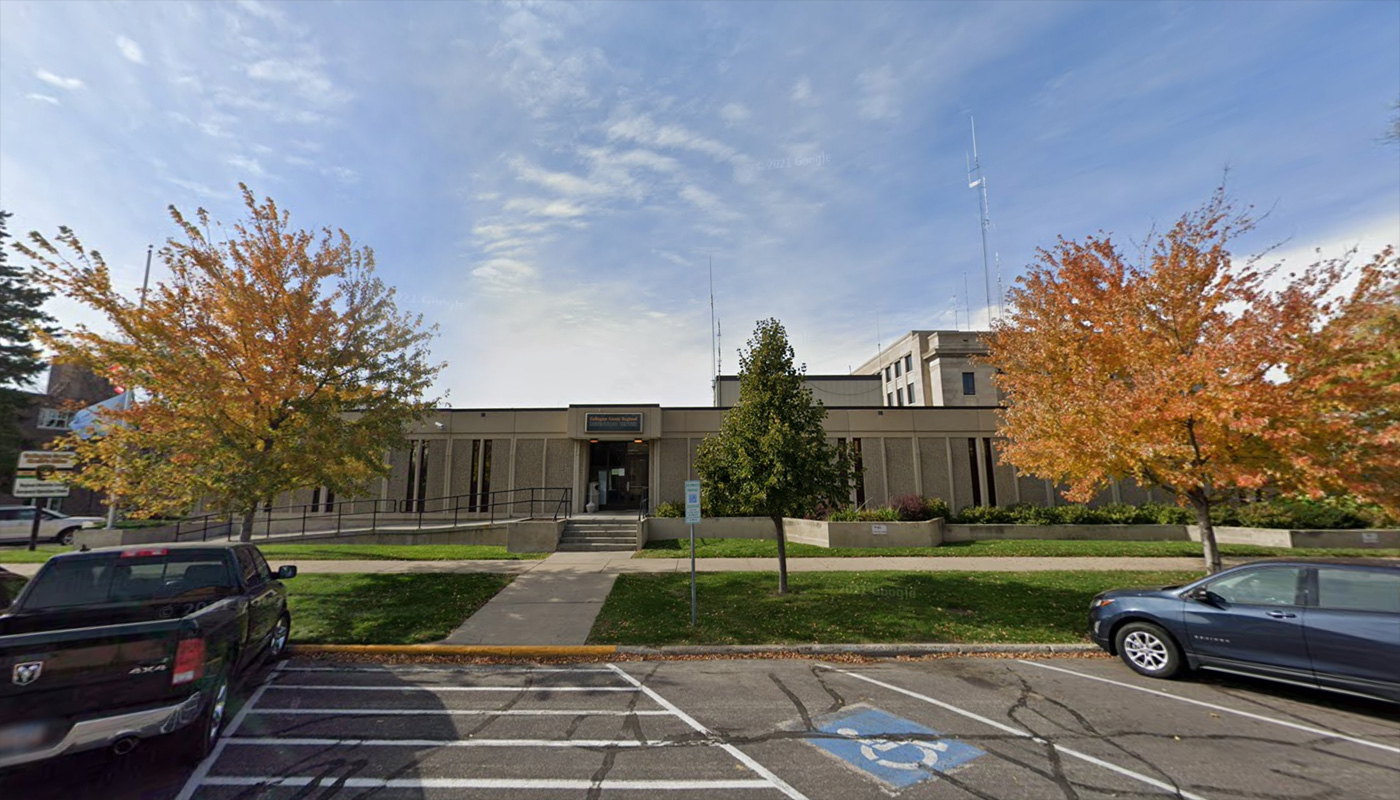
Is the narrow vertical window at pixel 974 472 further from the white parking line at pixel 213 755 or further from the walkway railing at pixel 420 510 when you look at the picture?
the white parking line at pixel 213 755

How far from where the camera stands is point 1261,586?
6488 millimetres

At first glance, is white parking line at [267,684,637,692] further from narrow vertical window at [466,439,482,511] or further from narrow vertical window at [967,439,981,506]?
narrow vertical window at [967,439,981,506]

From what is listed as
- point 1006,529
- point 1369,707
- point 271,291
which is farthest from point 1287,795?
point 271,291

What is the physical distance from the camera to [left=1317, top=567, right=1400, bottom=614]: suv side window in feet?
18.7

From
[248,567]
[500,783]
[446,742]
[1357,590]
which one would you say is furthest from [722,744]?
[1357,590]

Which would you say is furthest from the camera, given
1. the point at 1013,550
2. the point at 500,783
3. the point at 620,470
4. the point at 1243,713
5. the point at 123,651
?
the point at 620,470

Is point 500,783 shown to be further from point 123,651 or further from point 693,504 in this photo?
point 693,504

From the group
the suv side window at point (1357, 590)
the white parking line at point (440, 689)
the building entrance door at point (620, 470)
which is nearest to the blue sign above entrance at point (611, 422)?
the building entrance door at point (620, 470)

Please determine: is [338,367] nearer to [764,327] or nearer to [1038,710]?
[764,327]

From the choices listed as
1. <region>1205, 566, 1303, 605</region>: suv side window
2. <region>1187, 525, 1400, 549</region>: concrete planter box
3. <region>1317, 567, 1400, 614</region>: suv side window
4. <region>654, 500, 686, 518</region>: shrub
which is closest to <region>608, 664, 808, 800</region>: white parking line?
<region>1205, 566, 1303, 605</region>: suv side window

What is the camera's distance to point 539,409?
22.2 m

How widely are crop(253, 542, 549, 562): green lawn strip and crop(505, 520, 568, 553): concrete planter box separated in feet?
1.21

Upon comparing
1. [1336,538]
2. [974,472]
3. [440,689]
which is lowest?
[440,689]

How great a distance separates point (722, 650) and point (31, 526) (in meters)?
28.3
